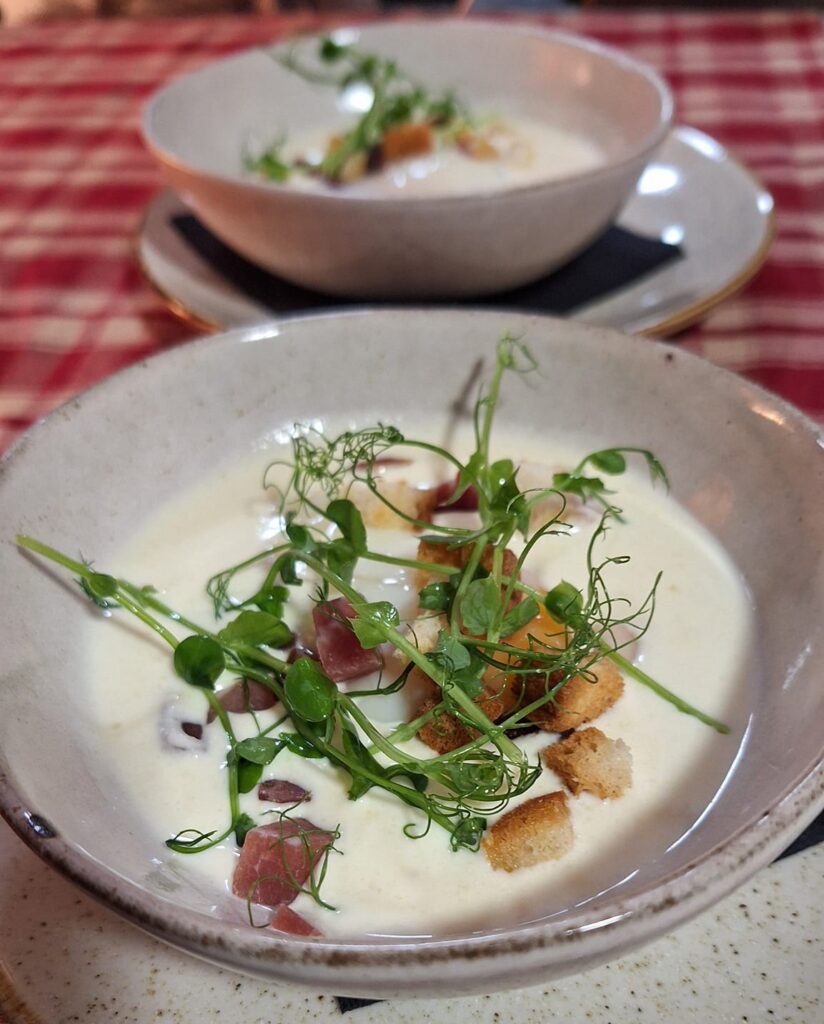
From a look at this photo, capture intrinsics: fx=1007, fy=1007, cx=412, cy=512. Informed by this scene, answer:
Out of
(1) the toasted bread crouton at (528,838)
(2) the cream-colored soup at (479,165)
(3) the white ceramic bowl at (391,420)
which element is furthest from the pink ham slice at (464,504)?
(2) the cream-colored soup at (479,165)

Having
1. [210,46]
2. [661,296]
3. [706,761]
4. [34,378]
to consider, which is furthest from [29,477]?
[210,46]

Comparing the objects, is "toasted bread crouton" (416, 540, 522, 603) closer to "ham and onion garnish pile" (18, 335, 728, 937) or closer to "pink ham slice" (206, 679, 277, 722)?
"ham and onion garnish pile" (18, 335, 728, 937)

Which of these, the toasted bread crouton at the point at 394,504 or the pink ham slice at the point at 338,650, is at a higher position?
the pink ham slice at the point at 338,650

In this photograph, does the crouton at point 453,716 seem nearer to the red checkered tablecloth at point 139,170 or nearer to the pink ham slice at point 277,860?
the pink ham slice at point 277,860

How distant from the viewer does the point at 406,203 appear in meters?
1.25

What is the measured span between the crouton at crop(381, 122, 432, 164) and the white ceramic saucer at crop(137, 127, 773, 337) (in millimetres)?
374

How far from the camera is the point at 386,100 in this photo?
1.89 meters

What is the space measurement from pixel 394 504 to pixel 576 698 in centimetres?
31

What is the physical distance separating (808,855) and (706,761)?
0.10 metres

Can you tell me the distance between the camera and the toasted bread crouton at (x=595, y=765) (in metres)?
0.78

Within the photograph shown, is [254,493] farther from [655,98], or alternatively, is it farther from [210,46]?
[210,46]

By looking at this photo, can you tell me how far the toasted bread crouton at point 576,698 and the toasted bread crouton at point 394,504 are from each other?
0.88ft

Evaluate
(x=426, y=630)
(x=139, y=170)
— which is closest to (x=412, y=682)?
(x=426, y=630)

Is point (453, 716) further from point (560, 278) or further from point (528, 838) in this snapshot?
point (560, 278)
